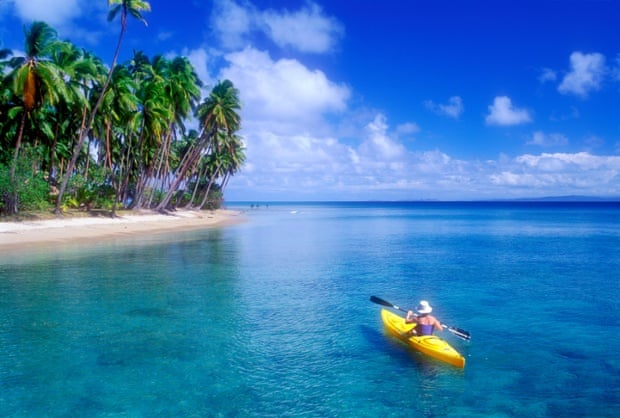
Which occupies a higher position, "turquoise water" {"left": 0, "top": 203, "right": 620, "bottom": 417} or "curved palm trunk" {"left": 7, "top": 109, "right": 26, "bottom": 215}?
"curved palm trunk" {"left": 7, "top": 109, "right": 26, "bottom": 215}

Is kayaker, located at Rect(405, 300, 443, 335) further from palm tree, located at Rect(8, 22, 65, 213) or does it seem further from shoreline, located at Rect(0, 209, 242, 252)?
palm tree, located at Rect(8, 22, 65, 213)

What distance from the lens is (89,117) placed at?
41406 millimetres

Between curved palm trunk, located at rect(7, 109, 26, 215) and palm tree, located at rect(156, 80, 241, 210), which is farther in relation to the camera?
palm tree, located at rect(156, 80, 241, 210)

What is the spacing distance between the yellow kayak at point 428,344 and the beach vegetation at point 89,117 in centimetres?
3066

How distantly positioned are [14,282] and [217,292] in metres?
8.35

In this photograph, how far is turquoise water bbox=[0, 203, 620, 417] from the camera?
27.0ft

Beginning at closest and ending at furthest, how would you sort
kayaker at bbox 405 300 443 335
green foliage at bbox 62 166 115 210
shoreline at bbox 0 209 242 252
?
kayaker at bbox 405 300 443 335, shoreline at bbox 0 209 242 252, green foliage at bbox 62 166 115 210

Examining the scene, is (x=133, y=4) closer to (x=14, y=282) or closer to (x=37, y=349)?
(x=14, y=282)

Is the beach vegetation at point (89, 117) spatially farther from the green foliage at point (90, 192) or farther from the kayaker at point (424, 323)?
the kayaker at point (424, 323)

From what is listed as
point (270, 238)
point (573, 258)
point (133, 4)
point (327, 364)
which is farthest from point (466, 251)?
point (133, 4)

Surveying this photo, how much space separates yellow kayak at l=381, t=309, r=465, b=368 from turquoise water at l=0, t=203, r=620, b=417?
23 cm

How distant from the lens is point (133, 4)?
109ft

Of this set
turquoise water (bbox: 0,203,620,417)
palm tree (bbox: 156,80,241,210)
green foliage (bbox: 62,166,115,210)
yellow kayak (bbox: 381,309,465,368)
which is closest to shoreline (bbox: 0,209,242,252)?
green foliage (bbox: 62,166,115,210)

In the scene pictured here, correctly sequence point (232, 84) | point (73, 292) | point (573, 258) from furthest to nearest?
1. point (232, 84)
2. point (573, 258)
3. point (73, 292)
